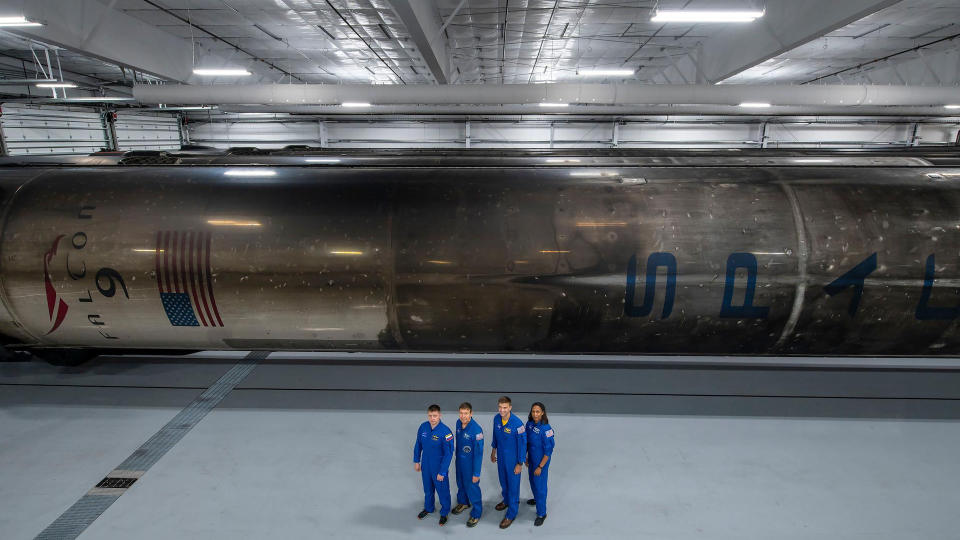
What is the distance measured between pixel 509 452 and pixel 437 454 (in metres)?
0.51

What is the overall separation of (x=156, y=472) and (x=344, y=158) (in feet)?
10.3

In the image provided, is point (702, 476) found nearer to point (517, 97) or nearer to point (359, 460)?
point (359, 460)

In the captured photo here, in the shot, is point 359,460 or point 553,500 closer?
point 553,500

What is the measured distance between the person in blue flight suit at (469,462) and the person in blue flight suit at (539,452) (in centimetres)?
37

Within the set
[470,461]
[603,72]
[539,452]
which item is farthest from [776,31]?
[470,461]

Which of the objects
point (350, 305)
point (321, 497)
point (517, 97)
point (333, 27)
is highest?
point (333, 27)

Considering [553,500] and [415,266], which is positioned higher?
[415,266]

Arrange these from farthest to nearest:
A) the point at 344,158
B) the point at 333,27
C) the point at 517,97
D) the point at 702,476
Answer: the point at 517,97, the point at 333,27, the point at 344,158, the point at 702,476

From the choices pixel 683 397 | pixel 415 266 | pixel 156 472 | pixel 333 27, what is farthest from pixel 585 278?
pixel 333 27

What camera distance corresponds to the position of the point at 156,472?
3.78m

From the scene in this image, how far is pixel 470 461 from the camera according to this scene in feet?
10.6

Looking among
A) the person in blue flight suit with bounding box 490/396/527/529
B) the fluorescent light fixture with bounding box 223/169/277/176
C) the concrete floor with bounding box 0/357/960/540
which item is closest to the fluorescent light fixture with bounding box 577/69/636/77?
the concrete floor with bounding box 0/357/960/540

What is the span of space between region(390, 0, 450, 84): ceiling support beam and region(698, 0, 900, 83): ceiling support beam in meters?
7.86

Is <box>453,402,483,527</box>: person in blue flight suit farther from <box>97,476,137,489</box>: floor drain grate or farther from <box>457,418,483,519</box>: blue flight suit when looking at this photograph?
<box>97,476,137,489</box>: floor drain grate
